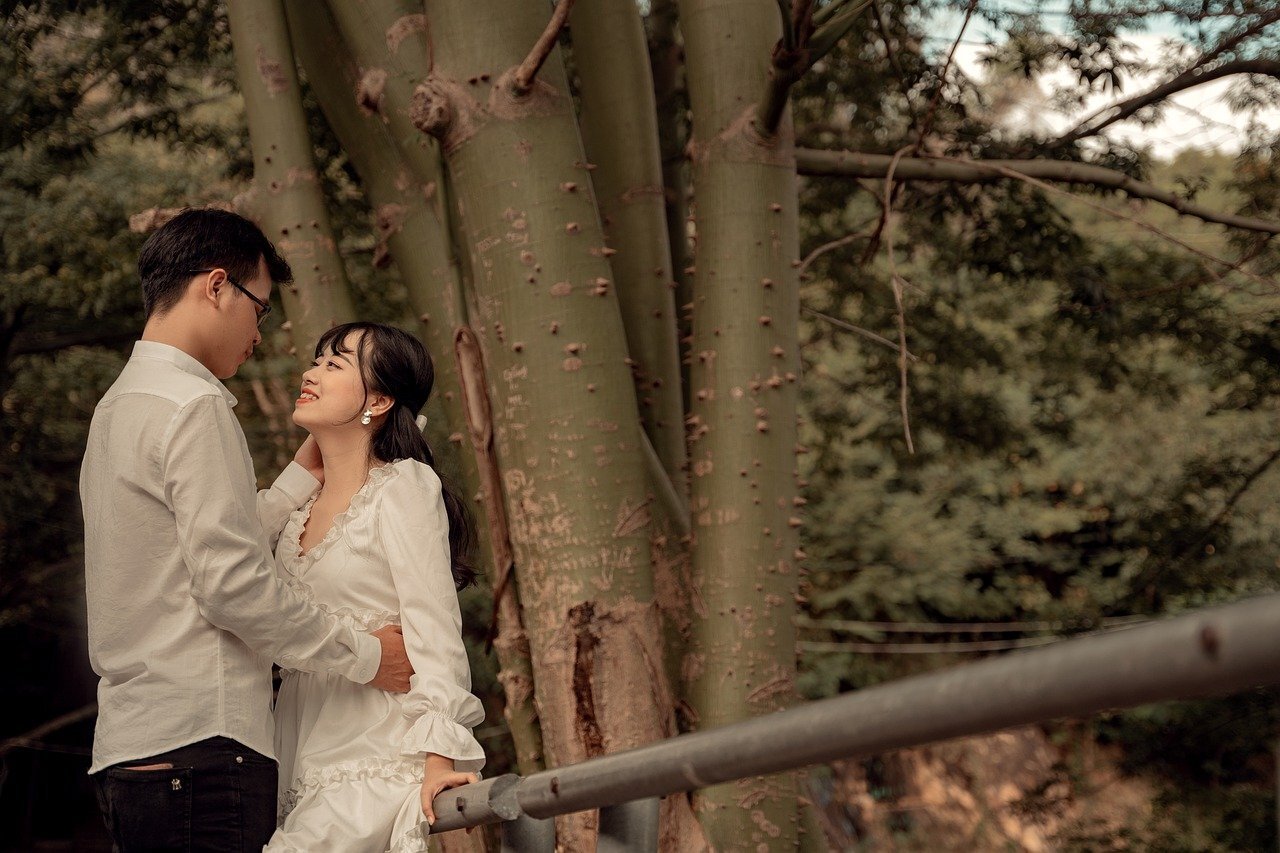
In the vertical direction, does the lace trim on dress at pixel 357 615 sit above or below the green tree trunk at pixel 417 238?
below

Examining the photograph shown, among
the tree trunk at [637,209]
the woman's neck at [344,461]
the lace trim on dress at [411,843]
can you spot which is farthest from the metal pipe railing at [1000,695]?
the tree trunk at [637,209]

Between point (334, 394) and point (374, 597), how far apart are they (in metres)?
0.40

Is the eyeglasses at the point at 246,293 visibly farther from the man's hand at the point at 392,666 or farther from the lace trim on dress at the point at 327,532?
the man's hand at the point at 392,666

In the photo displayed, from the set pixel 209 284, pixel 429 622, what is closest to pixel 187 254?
pixel 209 284

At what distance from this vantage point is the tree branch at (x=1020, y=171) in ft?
14.1

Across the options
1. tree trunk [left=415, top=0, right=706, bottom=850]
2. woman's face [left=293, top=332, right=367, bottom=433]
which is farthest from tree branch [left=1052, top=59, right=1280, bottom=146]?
woman's face [left=293, top=332, right=367, bottom=433]

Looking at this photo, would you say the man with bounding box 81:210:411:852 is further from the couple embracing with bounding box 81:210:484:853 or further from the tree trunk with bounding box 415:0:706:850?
the tree trunk with bounding box 415:0:706:850

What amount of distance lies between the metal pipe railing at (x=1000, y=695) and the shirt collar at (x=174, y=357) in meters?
1.05

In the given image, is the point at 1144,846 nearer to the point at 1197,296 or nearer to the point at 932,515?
the point at 1197,296

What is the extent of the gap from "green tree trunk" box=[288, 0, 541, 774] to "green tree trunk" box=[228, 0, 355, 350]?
262 mm

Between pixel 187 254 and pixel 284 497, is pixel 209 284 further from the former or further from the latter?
pixel 284 497

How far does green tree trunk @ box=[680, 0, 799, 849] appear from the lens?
336 cm

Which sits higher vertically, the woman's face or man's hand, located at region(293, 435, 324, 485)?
the woman's face

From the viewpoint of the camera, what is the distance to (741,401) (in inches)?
137
